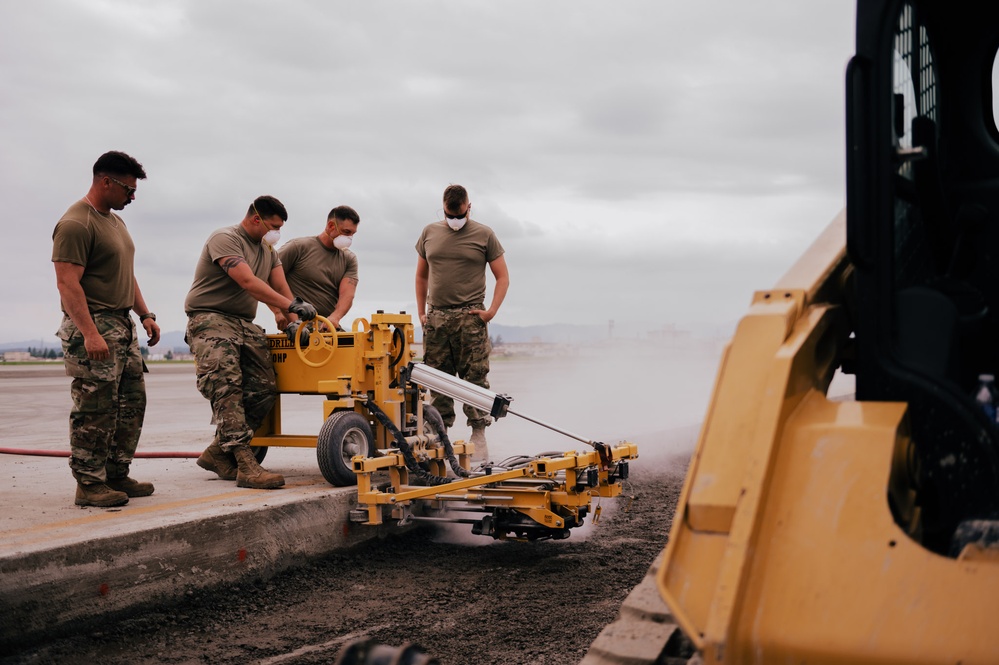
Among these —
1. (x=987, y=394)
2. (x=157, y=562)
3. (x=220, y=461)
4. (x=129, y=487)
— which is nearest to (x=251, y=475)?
(x=220, y=461)

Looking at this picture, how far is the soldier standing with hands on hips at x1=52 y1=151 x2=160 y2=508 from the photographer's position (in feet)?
16.6

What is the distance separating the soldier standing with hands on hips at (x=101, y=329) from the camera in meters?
5.05

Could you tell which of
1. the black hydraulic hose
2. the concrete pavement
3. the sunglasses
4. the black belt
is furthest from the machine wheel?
the sunglasses

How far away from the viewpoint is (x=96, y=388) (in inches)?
201

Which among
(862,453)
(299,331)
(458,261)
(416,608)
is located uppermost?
(458,261)

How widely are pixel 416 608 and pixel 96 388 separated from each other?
2.19 m

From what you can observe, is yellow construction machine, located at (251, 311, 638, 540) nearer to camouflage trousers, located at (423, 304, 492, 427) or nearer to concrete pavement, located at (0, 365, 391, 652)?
concrete pavement, located at (0, 365, 391, 652)

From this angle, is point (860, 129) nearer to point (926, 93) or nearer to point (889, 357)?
point (889, 357)

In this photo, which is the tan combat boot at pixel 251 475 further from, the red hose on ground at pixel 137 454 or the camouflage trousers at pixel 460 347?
the camouflage trousers at pixel 460 347

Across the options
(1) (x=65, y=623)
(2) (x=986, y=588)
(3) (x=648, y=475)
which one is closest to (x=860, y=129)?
(2) (x=986, y=588)

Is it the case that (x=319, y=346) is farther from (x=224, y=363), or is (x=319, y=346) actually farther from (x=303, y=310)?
(x=224, y=363)

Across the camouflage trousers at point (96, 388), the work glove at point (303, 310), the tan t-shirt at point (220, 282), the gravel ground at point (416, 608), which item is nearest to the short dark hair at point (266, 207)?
the tan t-shirt at point (220, 282)

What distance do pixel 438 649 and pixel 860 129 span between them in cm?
280

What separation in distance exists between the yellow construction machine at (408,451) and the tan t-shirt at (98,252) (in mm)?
1336
